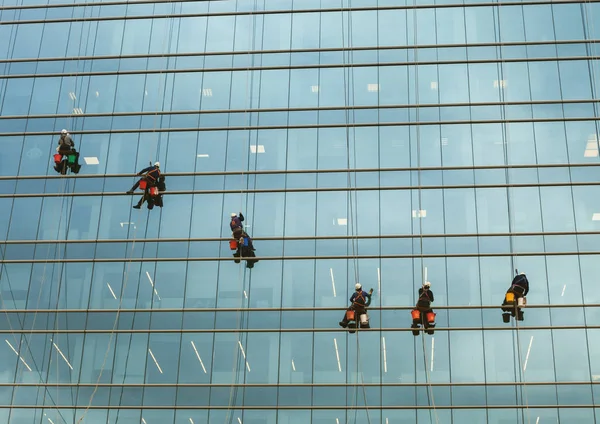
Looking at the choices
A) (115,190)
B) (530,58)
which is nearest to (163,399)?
(115,190)

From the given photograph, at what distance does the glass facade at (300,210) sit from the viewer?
29.0 metres

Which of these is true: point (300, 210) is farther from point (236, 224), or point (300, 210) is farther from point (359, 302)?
point (359, 302)

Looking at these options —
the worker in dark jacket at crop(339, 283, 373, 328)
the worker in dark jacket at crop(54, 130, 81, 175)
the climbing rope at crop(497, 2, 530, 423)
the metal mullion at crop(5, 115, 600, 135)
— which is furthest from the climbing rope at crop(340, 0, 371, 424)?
the worker in dark jacket at crop(54, 130, 81, 175)

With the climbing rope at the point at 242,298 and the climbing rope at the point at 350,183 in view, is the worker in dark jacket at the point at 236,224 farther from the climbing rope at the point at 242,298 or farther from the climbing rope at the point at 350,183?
the climbing rope at the point at 350,183

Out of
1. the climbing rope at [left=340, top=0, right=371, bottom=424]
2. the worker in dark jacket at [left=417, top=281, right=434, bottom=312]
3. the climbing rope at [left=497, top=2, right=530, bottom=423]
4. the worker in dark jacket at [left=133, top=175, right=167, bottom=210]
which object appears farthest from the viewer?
the worker in dark jacket at [left=133, top=175, right=167, bottom=210]

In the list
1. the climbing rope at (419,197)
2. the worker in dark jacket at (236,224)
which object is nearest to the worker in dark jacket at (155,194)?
the worker in dark jacket at (236,224)

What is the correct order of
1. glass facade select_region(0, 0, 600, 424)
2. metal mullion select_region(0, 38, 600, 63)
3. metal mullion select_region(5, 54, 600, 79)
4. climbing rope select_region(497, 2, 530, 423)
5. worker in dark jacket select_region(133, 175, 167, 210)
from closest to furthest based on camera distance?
climbing rope select_region(497, 2, 530, 423), glass facade select_region(0, 0, 600, 424), worker in dark jacket select_region(133, 175, 167, 210), metal mullion select_region(5, 54, 600, 79), metal mullion select_region(0, 38, 600, 63)

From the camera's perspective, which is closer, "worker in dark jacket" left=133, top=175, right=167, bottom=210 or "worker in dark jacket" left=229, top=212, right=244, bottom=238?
"worker in dark jacket" left=229, top=212, right=244, bottom=238

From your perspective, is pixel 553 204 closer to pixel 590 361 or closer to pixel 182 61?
pixel 590 361

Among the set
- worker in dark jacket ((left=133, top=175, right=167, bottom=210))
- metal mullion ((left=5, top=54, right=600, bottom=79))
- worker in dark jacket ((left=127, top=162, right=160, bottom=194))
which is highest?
metal mullion ((left=5, top=54, right=600, bottom=79))

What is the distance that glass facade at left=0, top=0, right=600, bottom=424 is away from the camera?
28953 mm

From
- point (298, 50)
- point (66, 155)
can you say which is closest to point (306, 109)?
point (298, 50)

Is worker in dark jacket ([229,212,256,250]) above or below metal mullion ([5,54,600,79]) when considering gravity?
below

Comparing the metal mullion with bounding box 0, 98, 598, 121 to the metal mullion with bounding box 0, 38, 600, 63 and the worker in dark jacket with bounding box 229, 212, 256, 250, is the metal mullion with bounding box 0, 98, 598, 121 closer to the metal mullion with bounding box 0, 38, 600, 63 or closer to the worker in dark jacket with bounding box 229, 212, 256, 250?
the metal mullion with bounding box 0, 38, 600, 63
